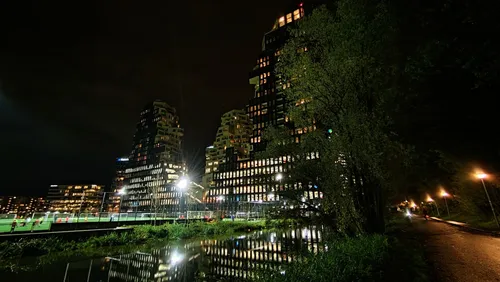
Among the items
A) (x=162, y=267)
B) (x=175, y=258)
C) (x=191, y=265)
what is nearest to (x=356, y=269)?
(x=191, y=265)

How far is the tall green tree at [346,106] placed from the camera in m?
12.9

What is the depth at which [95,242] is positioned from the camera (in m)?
18.6

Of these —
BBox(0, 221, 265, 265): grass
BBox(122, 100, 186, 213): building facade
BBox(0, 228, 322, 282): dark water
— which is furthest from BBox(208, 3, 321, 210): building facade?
BBox(0, 228, 322, 282): dark water

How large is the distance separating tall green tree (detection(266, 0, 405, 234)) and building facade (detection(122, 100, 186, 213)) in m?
121

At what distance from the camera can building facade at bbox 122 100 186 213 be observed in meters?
135

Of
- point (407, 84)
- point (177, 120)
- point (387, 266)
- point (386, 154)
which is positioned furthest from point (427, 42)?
point (177, 120)

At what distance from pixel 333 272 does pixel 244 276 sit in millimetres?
6259

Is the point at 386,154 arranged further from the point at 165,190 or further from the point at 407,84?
the point at 165,190

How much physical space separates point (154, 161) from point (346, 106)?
143 m

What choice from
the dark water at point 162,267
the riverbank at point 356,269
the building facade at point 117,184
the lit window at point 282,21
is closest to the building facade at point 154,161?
the building facade at point 117,184

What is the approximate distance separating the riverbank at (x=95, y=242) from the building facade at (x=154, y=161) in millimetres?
104944

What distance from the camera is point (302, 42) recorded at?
55.7ft

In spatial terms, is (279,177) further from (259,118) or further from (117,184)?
(117,184)

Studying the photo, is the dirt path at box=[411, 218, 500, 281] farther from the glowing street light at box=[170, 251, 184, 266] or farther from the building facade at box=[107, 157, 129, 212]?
the building facade at box=[107, 157, 129, 212]
